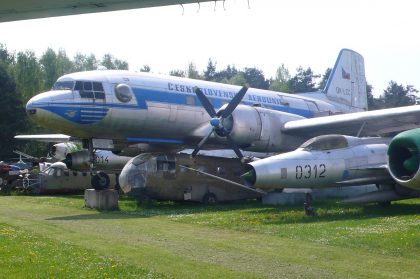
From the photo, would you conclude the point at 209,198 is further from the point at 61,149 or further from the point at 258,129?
the point at 61,149

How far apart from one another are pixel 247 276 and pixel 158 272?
1.21 m

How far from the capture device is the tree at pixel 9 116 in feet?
163

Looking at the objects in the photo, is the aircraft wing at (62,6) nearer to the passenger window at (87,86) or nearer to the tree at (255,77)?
the passenger window at (87,86)

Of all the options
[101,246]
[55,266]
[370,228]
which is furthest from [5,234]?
[370,228]

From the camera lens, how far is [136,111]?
19906 millimetres

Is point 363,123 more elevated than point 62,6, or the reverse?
point 363,123

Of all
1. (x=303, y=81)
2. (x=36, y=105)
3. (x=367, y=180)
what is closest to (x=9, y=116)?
(x=36, y=105)

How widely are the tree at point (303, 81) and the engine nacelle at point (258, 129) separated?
7334 centimetres

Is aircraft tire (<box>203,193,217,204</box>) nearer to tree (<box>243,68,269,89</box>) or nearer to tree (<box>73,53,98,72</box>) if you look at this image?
tree (<box>73,53,98,72</box>)

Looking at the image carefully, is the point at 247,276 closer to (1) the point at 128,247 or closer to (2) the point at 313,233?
(1) the point at 128,247

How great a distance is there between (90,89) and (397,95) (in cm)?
8212

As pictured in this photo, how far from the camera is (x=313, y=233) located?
469 inches

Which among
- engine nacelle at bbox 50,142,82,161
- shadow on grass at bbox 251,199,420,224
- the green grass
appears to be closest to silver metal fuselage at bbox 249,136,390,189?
shadow on grass at bbox 251,199,420,224

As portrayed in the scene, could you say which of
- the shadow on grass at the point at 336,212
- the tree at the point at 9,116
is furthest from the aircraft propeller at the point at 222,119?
the tree at the point at 9,116
